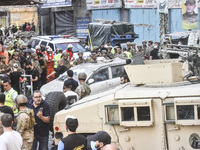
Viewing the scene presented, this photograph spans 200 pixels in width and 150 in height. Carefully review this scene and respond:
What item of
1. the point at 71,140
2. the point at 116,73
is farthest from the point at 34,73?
the point at 71,140

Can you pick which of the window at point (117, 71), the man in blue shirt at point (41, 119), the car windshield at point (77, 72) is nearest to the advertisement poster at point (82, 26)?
the car windshield at point (77, 72)

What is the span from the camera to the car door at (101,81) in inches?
620

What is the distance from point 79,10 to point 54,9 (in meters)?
2.85

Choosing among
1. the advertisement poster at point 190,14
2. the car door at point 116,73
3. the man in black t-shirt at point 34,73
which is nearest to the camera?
the car door at point 116,73

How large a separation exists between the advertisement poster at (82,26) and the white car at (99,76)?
2414 centimetres

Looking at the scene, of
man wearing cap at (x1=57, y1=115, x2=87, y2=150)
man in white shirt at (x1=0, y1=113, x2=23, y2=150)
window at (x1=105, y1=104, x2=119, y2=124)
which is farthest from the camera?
window at (x1=105, y1=104, x2=119, y2=124)

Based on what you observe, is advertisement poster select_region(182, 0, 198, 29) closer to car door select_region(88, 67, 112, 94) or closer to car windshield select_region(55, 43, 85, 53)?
car windshield select_region(55, 43, 85, 53)

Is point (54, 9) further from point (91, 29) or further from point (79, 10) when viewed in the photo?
point (91, 29)

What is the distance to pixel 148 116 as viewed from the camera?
9.07m

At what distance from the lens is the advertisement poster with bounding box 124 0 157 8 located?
3441cm

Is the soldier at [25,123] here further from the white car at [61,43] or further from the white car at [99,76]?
the white car at [61,43]

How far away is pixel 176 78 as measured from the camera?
985 cm

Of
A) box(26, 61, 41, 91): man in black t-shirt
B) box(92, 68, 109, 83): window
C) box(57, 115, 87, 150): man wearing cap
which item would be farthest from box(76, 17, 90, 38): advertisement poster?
box(57, 115, 87, 150): man wearing cap

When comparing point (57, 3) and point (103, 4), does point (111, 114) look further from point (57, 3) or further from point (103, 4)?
point (57, 3)
